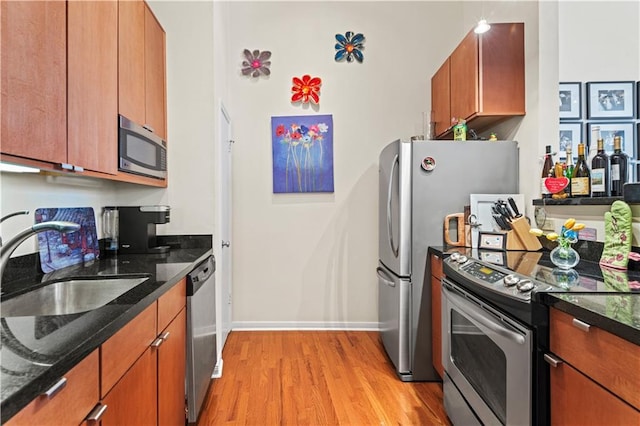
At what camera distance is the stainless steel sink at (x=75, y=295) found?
1360 millimetres

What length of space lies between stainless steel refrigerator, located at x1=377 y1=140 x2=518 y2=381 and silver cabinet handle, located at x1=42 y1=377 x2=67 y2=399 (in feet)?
6.68

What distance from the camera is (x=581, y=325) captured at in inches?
40.1

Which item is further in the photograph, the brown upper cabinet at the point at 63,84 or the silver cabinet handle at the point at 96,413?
the brown upper cabinet at the point at 63,84

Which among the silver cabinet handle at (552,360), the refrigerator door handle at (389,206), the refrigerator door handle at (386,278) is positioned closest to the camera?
the silver cabinet handle at (552,360)

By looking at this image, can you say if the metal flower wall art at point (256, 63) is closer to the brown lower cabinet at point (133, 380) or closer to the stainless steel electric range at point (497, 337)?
the brown lower cabinet at point (133, 380)

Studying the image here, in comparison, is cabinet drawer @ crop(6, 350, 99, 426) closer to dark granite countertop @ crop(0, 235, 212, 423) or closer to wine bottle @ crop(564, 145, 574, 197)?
dark granite countertop @ crop(0, 235, 212, 423)

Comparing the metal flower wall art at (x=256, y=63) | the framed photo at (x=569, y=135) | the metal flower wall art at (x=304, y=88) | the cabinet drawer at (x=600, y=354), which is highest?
the metal flower wall art at (x=256, y=63)

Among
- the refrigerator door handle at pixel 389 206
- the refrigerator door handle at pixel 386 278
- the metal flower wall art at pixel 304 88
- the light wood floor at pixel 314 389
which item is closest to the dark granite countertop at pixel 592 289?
the refrigerator door handle at pixel 389 206

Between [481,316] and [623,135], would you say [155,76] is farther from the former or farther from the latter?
[623,135]

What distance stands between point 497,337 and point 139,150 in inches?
77.3

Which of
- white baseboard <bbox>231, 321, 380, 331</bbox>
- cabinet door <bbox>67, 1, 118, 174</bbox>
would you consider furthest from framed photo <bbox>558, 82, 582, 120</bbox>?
cabinet door <bbox>67, 1, 118, 174</bbox>

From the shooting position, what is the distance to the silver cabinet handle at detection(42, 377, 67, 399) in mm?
680

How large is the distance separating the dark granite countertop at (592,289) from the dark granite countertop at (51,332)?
1300mm

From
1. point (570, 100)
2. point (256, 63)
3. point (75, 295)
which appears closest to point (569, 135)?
point (570, 100)
